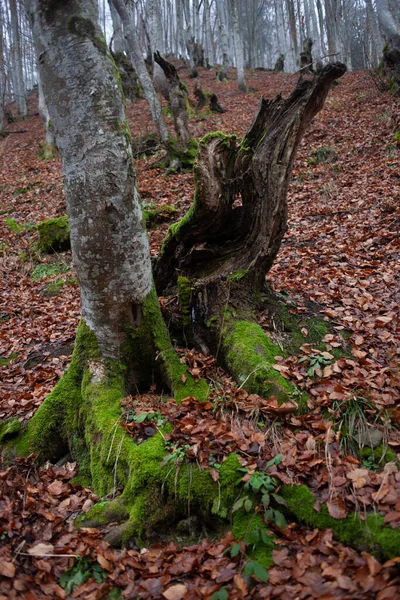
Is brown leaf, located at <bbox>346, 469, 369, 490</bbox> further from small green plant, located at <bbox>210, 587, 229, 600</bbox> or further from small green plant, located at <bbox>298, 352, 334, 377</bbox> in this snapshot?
small green plant, located at <bbox>298, 352, 334, 377</bbox>

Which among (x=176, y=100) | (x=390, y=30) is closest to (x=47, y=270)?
(x=176, y=100)

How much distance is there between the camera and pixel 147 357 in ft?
13.3

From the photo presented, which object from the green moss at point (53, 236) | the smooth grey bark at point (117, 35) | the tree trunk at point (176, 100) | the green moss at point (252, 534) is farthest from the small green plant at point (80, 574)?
the smooth grey bark at point (117, 35)

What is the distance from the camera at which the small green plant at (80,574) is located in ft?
8.09

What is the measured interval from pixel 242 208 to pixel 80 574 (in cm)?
393

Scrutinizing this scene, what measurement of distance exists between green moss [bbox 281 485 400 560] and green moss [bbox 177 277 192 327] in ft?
7.22

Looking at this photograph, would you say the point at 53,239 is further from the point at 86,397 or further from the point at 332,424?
the point at 332,424

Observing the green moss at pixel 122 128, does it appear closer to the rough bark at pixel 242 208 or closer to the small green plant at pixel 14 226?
the rough bark at pixel 242 208

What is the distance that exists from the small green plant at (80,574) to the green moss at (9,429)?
1.68 metres

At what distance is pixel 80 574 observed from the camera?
8.23 feet

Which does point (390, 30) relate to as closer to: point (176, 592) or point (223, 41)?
point (223, 41)

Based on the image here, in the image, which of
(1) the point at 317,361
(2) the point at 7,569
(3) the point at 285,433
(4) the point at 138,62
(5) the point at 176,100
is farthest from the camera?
(4) the point at 138,62

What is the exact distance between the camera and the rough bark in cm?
438

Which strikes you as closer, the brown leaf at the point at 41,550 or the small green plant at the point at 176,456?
the brown leaf at the point at 41,550
